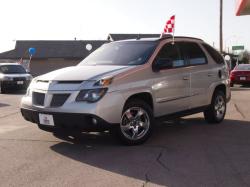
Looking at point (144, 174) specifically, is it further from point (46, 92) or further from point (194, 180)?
point (46, 92)

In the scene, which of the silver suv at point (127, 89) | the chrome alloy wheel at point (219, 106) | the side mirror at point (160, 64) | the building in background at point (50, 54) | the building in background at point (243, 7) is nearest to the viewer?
the silver suv at point (127, 89)

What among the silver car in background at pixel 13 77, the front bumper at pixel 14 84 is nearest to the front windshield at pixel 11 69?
the silver car in background at pixel 13 77

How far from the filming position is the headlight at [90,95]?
609 cm

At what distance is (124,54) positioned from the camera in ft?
24.3

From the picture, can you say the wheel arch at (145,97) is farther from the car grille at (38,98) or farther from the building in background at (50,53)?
the building in background at (50,53)

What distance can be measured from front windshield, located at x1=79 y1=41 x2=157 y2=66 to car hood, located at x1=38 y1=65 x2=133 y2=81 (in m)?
0.37

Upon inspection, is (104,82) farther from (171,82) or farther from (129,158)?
(171,82)

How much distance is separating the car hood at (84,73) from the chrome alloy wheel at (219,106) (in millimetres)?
2872

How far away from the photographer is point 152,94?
272 inches

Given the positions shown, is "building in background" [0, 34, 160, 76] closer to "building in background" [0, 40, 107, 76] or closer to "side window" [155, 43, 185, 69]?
"building in background" [0, 40, 107, 76]

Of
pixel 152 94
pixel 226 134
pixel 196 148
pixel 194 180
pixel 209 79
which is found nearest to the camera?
pixel 194 180

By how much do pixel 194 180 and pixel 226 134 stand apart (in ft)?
9.60

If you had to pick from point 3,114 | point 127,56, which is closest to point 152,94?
point 127,56

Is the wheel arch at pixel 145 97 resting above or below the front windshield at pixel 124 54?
below
